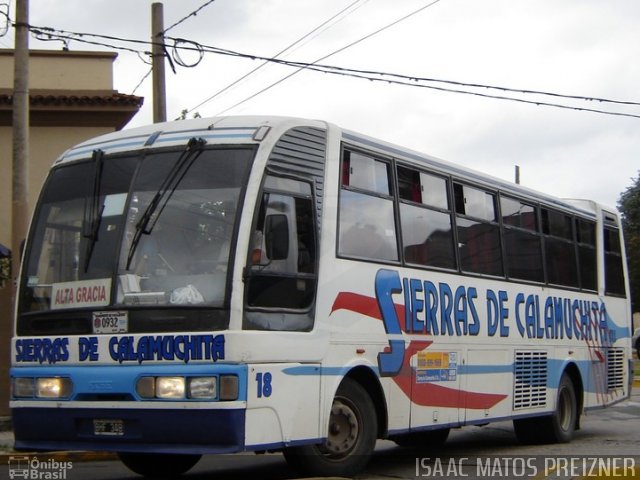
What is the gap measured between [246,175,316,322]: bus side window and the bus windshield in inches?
9.8

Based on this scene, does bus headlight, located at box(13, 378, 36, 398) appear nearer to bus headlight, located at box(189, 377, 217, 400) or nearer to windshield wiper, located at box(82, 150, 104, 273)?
windshield wiper, located at box(82, 150, 104, 273)

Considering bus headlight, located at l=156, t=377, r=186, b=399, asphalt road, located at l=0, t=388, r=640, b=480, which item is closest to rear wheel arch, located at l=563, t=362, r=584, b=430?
asphalt road, located at l=0, t=388, r=640, b=480

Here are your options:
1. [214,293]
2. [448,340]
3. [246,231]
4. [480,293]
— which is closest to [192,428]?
[214,293]

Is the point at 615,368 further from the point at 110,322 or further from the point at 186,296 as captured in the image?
the point at 110,322

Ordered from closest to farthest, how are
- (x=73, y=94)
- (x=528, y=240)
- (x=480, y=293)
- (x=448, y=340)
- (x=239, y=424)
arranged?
(x=239, y=424) < (x=448, y=340) < (x=480, y=293) < (x=528, y=240) < (x=73, y=94)

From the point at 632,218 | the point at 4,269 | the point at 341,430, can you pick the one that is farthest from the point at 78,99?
the point at 632,218

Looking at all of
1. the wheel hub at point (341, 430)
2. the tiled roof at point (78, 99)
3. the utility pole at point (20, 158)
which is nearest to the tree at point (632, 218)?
the tiled roof at point (78, 99)

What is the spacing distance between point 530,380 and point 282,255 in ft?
19.4

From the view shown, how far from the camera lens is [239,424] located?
819 centimetres

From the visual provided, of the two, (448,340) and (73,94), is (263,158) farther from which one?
(73,94)

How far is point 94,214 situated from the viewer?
364 inches

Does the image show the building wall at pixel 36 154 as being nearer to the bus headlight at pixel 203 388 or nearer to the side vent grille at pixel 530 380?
the side vent grille at pixel 530 380

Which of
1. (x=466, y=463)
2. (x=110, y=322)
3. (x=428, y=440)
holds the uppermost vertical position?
(x=110, y=322)

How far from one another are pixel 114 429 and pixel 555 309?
766cm
